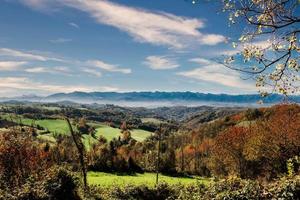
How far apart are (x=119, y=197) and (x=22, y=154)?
31.4 meters

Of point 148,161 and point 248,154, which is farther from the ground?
point 248,154

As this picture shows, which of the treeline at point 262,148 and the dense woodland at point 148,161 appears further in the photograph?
the treeline at point 262,148

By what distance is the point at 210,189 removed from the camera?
128 ft

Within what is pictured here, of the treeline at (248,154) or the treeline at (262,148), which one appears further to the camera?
the treeline at (248,154)

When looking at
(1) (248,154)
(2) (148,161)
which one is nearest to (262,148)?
(1) (248,154)

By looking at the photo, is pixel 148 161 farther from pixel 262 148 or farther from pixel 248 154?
pixel 262 148

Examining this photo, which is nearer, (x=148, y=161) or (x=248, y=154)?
(x=248, y=154)

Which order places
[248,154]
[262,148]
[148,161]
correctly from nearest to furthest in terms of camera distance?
1. [262,148]
2. [248,154]
3. [148,161]

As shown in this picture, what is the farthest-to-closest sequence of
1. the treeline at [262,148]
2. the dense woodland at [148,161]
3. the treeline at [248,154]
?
the treeline at [248,154] → the treeline at [262,148] → the dense woodland at [148,161]

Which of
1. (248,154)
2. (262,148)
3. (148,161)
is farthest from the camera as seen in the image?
(148,161)

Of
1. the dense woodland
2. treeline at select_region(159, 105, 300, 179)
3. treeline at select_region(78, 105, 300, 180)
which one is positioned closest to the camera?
the dense woodland

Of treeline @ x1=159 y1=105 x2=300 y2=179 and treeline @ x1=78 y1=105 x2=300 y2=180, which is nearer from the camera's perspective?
treeline @ x1=159 y1=105 x2=300 y2=179

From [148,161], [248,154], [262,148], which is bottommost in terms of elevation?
[148,161]

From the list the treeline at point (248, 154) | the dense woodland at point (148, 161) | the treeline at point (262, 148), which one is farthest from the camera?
the treeline at point (248, 154)
